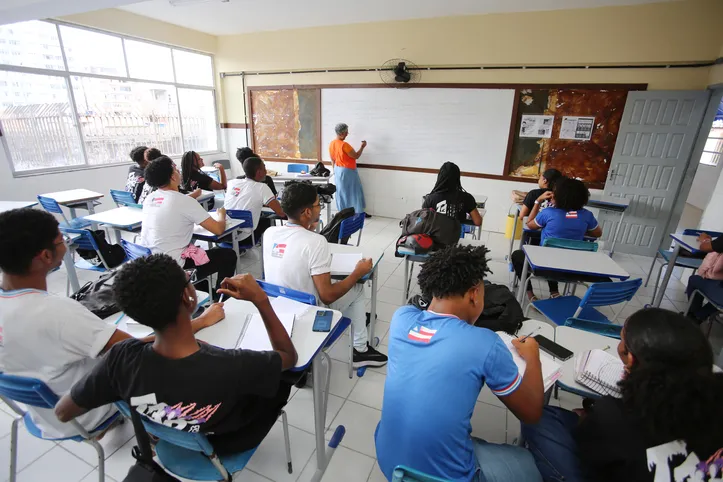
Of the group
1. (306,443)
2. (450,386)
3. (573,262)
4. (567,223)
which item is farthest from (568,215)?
(306,443)

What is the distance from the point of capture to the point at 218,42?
683cm

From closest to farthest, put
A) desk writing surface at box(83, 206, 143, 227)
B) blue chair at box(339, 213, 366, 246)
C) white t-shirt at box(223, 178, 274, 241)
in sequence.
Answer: blue chair at box(339, 213, 366, 246) → desk writing surface at box(83, 206, 143, 227) → white t-shirt at box(223, 178, 274, 241)

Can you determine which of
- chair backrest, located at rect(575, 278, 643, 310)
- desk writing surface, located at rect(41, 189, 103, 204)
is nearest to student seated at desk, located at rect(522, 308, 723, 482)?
chair backrest, located at rect(575, 278, 643, 310)

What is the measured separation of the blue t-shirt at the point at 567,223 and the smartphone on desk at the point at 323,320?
7.40 ft

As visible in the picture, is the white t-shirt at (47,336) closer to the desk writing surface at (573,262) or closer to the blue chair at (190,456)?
the blue chair at (190,456)

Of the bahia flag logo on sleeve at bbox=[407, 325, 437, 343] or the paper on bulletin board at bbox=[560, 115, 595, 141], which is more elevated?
the paper on bulletin board at bbox=[560, 115, 595, 141]

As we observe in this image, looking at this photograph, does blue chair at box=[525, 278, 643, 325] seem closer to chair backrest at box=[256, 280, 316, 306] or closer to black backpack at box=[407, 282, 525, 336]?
black backpack at box=[407, 282, 525, 336]

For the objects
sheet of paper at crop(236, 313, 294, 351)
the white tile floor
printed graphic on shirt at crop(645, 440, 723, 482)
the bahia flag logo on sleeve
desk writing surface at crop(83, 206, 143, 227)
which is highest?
the bahia flag logo on sleeve

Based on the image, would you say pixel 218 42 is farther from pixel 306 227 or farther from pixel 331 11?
pixel 306 227

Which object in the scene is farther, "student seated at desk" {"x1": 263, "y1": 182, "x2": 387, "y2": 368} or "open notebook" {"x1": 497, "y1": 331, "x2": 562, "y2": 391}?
"student seated at desk" {"x1": 263, "y1": 182, "x2": 387, "y2": 368}

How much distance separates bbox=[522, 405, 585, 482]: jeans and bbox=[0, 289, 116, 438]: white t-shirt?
5.38 ft

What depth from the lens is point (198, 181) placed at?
14.4 feet

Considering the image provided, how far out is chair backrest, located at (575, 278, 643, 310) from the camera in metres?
2.07

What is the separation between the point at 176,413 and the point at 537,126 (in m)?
5.43
